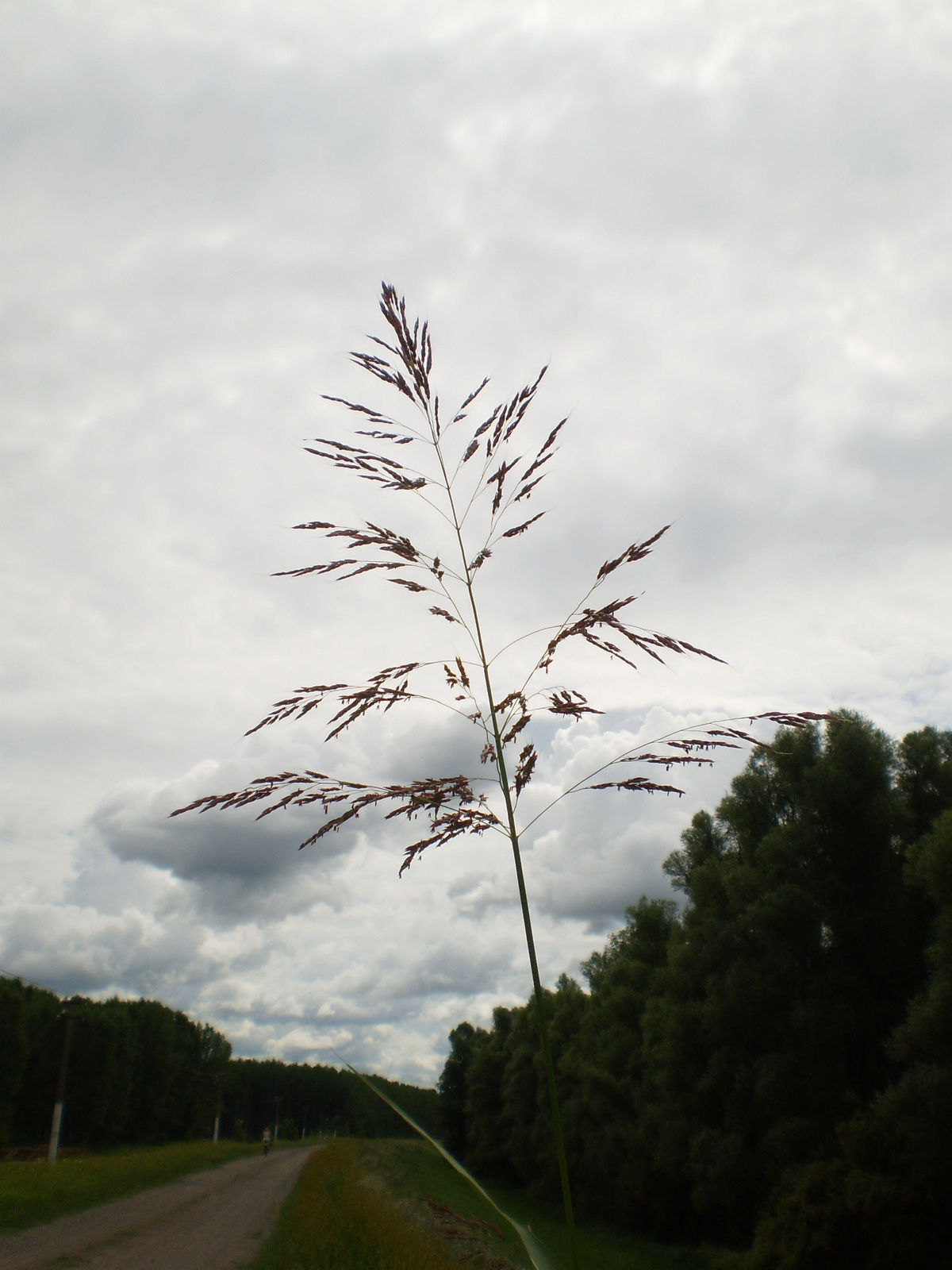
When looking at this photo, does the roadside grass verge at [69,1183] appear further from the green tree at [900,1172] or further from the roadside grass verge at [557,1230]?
the green tree at [900,1172]

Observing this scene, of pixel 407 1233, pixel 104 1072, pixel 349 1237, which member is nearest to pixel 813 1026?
pixel 407 1233

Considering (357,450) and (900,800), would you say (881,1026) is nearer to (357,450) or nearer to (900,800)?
(900,800)

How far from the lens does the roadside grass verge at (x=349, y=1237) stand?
796 cm

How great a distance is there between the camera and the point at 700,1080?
19141 mm

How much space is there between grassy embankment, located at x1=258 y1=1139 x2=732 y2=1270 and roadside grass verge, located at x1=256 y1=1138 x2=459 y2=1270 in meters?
0.03

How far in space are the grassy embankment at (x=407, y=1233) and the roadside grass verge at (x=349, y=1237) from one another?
1.0 inches

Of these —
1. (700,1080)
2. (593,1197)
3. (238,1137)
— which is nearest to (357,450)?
(700,1080)

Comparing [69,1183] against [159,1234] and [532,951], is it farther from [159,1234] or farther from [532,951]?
[532,951]

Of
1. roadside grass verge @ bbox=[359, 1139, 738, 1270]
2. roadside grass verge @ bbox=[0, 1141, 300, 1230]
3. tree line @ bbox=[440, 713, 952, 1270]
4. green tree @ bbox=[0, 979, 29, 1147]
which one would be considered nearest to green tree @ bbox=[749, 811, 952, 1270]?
tree line @ bbox=[440, 713, 952, 1270]

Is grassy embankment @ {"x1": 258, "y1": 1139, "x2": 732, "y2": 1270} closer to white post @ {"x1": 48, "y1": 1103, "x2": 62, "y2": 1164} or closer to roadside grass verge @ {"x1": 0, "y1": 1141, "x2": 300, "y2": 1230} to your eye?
roadside grass verge @ {"x1": 0, "y1": 1141, "x2": 300, "y2": 1230}

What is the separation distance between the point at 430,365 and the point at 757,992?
66.7ft

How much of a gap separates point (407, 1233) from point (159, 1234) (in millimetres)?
6994

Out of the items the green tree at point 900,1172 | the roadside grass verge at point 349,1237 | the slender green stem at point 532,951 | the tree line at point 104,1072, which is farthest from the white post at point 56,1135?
the slender green stem at point 532,951

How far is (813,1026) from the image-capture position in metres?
17.2
